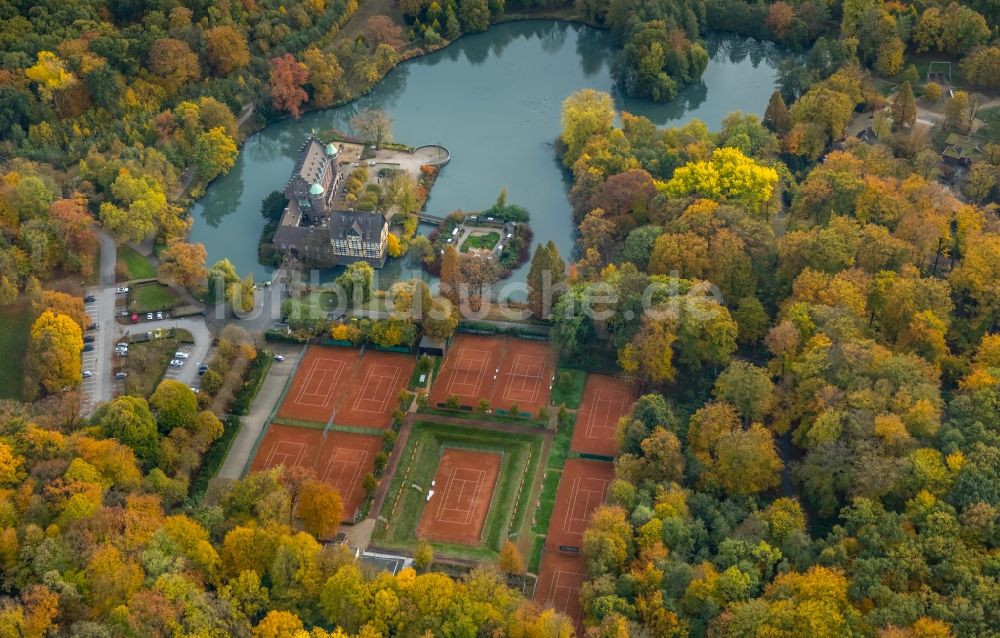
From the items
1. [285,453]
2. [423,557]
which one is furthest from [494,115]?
[423,557]

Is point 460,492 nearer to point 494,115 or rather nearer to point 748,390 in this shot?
point 748,390

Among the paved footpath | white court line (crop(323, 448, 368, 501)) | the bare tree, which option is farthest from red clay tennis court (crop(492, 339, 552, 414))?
the bare tree

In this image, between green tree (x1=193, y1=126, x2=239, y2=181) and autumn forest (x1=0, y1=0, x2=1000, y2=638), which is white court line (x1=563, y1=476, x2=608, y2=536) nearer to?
autumn forest (x1=0, y1=0, x2=1000, y2=638)

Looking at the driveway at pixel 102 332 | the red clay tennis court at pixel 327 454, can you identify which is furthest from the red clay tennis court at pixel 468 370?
the driveway at pixel 102 332

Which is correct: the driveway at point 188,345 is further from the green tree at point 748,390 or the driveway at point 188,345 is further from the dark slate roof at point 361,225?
the green tree at point 748,390

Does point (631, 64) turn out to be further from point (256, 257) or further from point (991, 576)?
point (991, 576)

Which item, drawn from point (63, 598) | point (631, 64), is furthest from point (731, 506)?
point (631, 64)
